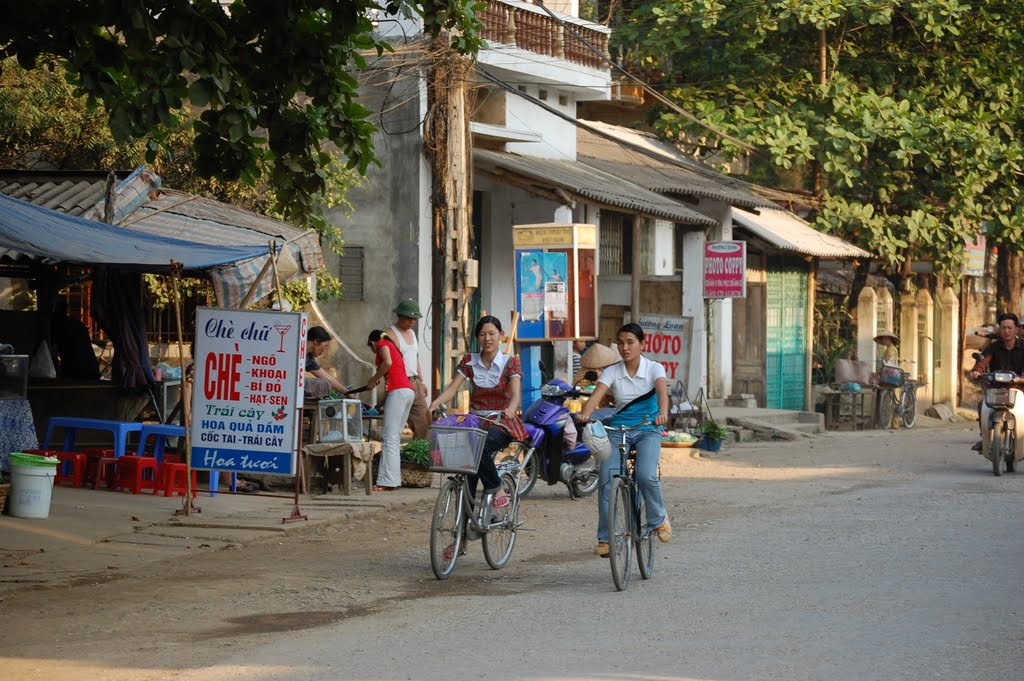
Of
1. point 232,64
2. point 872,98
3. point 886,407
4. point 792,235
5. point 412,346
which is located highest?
point 872,98

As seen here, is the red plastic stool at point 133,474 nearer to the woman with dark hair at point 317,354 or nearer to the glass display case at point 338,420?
the glass display case at point 338,420

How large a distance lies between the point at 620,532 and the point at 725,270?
15.4m

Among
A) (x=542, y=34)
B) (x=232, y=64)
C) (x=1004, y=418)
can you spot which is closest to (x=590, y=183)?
(x=542, y=34)

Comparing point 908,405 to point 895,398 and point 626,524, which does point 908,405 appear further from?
point 626,524

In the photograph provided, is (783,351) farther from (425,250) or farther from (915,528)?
(915,528)

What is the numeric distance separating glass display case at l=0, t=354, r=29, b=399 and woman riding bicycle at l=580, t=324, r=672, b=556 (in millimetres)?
5727

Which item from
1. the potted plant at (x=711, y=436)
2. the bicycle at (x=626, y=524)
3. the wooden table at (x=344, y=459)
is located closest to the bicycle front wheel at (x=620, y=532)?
the bicycle at (x=626, y=524)

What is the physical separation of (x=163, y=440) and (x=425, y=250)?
287 inches

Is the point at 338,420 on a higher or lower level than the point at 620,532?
higher

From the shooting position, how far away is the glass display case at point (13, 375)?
12.2m

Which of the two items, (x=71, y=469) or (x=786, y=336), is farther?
(x=786, y=336)

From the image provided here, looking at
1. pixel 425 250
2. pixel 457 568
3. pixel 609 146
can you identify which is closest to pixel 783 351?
pixel 609 146

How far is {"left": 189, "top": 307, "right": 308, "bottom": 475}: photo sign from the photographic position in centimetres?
1161

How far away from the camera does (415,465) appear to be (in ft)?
47.8
